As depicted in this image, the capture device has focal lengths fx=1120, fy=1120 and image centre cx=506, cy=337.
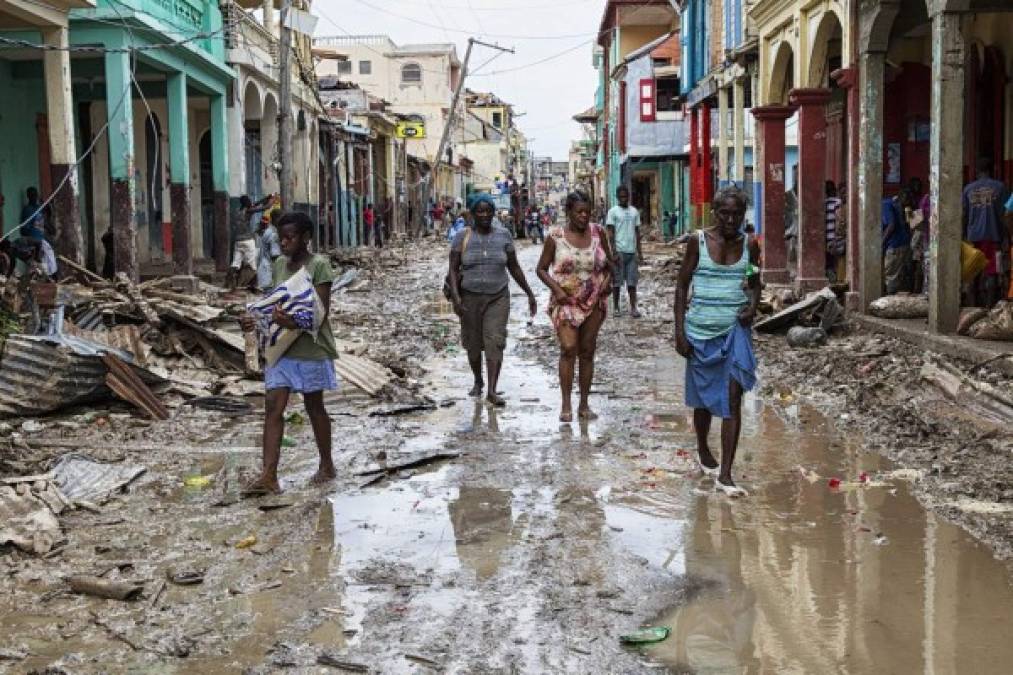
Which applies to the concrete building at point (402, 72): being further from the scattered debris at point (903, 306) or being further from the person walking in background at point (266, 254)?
the scattered debris at point (903, 306)

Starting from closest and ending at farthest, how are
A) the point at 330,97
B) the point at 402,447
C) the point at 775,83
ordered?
the point at 402,447 → the point at 775,83 → the point at 330,97

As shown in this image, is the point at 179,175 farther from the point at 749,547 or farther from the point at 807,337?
the point at 749,547

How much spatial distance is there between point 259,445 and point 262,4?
20.5 metres

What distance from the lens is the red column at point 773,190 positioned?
A: 17938 mm

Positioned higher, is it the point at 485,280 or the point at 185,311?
the point at 485,280

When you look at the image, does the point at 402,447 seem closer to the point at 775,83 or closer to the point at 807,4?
the point at 807,4

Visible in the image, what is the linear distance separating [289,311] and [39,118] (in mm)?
15619

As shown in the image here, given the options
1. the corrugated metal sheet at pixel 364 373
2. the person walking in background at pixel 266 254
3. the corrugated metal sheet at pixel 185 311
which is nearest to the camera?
the corrugated metal sheet at pixel 364 373

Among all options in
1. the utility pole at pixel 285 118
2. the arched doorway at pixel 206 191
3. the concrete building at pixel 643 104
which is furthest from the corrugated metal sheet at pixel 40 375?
the concrete building at pixel 643 104

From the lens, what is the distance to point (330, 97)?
42281 millimetres

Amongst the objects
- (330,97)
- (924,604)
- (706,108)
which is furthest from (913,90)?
(330,97)

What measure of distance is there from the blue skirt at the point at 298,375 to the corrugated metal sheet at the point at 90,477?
3.47 ft

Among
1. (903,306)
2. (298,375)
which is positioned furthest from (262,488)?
(903,306)

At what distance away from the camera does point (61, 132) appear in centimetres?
1401
